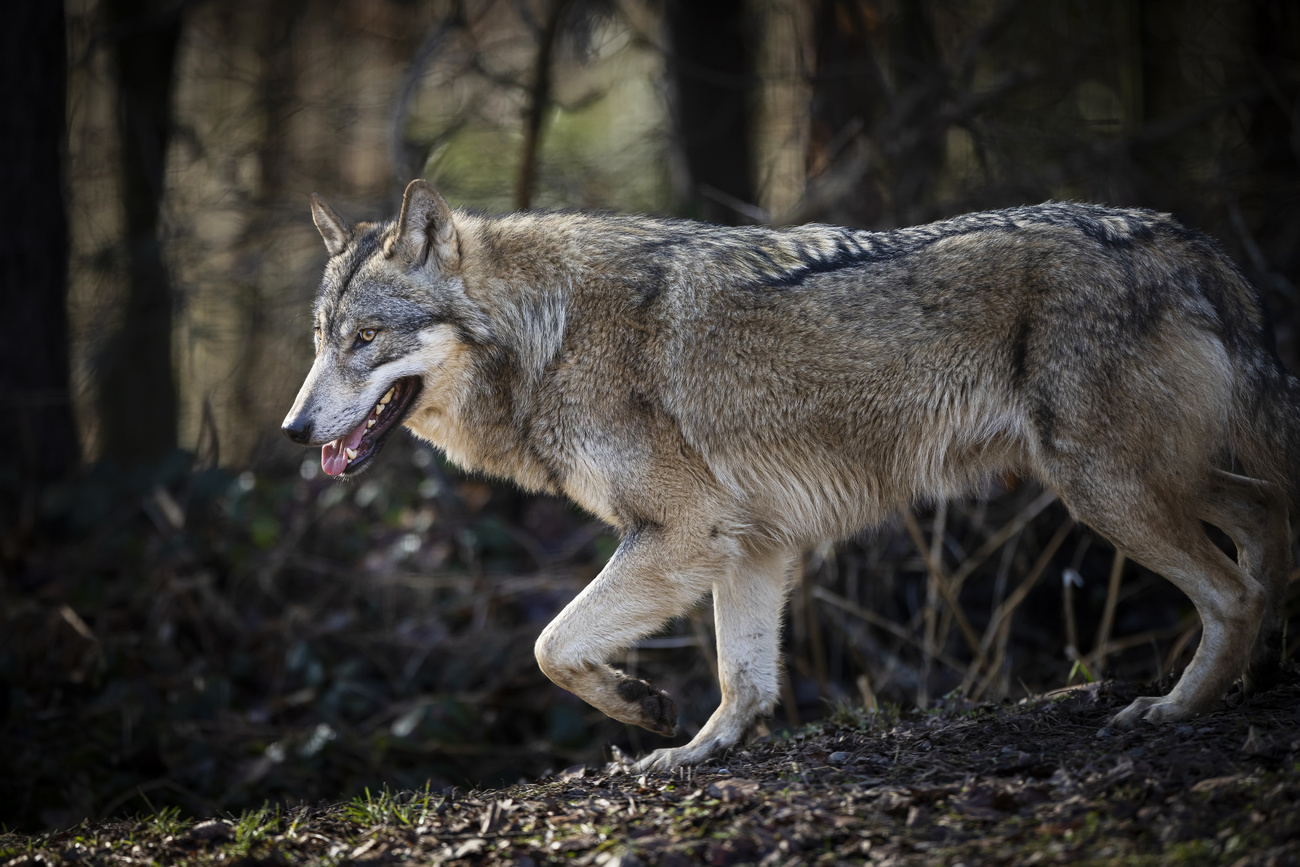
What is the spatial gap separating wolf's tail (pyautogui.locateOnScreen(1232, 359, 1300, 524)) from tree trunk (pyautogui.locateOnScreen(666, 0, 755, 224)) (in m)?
6.70

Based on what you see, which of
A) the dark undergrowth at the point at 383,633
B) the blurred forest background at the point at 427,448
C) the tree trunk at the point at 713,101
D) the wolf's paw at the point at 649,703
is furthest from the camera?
the tree trunk at the point at 713,101

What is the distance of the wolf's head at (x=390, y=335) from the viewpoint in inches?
178

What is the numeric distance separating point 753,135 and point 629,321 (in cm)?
721

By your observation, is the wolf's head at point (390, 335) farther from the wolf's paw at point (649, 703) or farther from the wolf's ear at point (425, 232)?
the wolf's paw at point (649, 703)

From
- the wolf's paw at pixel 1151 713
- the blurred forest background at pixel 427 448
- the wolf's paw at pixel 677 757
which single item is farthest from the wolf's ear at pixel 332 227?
the wolf's paw at pixel 1151 713

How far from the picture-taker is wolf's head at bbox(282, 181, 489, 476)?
4.53 meters

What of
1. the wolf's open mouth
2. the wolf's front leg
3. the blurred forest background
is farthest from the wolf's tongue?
the blurred forest background

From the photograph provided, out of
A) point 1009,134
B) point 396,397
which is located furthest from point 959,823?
point 1009,134

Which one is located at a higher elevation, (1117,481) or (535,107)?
(535,107)

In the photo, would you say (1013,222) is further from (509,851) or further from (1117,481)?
(509,851)

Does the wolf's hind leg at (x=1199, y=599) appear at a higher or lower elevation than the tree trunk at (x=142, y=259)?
lower

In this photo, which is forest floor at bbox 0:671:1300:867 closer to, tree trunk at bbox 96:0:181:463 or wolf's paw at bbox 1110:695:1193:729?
wolf's paw at bbox 1110:695:1193:729

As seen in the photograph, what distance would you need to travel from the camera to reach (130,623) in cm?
750

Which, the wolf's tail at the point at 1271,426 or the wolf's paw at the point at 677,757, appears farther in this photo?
the wolf's paw at the point at 677,757
